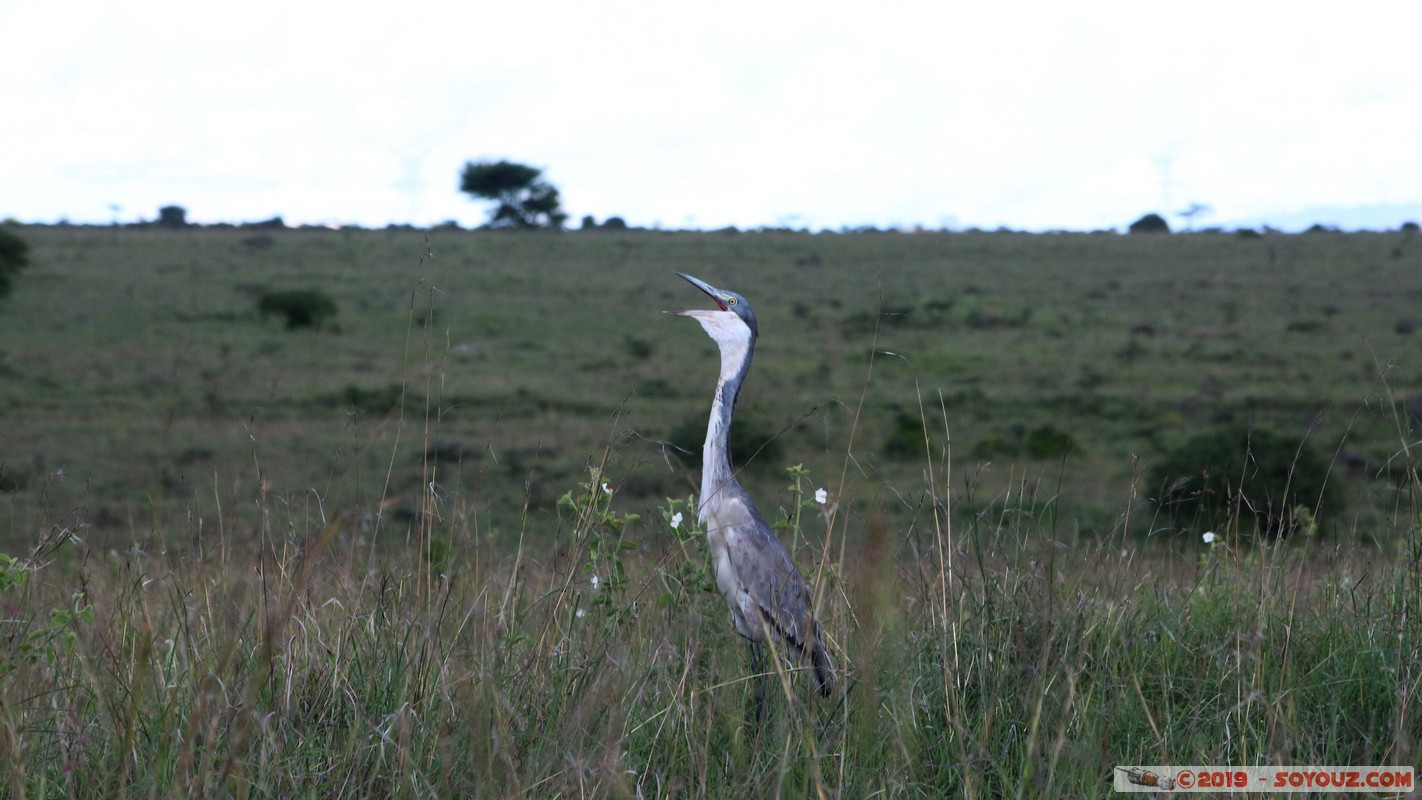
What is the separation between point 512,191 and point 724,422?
170ft

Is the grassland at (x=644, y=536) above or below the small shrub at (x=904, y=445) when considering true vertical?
above

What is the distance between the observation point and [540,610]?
10.5 feet

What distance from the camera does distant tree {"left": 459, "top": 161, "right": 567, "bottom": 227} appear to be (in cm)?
5316

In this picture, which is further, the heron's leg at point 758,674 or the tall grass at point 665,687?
the heron's leg at point 758,674

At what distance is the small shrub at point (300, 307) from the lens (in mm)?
25312

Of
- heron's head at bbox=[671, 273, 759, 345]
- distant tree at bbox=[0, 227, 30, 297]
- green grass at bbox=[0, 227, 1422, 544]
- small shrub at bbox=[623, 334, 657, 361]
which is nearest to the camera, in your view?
heron's head at bbox=[671, 273, 759, 345]

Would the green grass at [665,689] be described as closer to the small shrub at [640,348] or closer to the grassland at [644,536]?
the grassland at [644,536]

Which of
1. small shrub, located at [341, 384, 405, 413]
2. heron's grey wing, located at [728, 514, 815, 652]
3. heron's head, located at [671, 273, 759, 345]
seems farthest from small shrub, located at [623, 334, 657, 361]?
heron's grey wing, located at [728, 514, 815, 652]

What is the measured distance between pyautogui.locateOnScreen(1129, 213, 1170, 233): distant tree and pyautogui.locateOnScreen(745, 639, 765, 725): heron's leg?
5941cm

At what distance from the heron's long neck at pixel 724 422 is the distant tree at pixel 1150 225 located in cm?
5885

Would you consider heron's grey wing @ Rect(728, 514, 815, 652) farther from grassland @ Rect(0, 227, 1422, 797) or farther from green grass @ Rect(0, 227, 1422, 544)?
green grass @ Rect(0, 227, 1422, 544)

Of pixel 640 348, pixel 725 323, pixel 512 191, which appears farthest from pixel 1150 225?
pixel 725 323

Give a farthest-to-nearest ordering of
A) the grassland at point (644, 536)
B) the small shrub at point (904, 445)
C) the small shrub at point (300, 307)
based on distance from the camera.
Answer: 1. the small shrub at point (300, 307)
2. the small shrub at point (904, 445)
3. the grassland at point (644, 536)

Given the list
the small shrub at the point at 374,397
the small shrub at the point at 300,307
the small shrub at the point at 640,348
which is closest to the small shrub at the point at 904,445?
the small shrub at the point at 374,397
